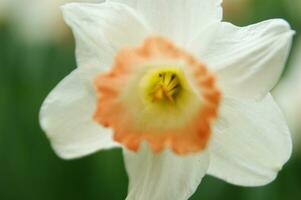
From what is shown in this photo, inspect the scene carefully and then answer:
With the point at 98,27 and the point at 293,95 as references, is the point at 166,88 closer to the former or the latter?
the point at 98,27

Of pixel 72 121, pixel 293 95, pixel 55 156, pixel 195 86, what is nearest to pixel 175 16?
pixel 195 86

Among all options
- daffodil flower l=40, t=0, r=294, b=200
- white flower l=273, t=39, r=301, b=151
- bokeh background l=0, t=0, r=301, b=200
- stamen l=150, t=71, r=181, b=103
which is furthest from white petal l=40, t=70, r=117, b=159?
white flower l=273, t=39, r=301, b=151

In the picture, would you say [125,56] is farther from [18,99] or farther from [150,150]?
[18,99]

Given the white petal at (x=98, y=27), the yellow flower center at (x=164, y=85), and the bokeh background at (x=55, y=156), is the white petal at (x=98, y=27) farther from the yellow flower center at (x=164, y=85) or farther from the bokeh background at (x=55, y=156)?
the bokeh background at (x=55, y=156)

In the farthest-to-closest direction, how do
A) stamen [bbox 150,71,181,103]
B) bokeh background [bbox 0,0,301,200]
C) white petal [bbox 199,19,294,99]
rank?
bokeh background [bbox 0,0,301,200]
stamen [bbox 150,71,181,103]
white petal [bbox 199,19,294,99]

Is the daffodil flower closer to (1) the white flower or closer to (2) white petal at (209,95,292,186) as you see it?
(2) white petal at (209,95,292,186)

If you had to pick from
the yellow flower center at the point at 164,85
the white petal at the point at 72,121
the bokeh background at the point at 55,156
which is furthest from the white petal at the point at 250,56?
the bokeh background at the point at 55,156

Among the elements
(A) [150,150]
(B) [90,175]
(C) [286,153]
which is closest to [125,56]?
(A) [150,150]
